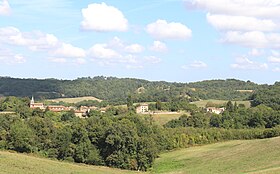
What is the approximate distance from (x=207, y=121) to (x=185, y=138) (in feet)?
103

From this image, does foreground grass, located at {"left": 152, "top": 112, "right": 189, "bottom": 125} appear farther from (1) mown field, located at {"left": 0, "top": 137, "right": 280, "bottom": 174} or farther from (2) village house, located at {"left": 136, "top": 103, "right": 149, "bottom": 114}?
(1) mown field, located at {"left": 0, "top": 137, "right": 280, "bottom": 174}

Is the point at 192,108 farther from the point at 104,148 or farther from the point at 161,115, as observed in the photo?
the point at 104,148

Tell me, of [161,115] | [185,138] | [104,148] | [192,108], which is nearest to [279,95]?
[192,108]

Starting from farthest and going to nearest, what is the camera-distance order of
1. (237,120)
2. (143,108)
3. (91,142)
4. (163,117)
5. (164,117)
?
(143,108)
(163,117)
(164,117)
(237,120)
(91,142)

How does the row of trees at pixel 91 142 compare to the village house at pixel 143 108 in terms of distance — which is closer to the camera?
the row of trees at pixel 91 142

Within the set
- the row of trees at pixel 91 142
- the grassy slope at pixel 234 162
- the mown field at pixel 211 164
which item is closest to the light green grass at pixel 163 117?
the row of trees at pixel 91 142

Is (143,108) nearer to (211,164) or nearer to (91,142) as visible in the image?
(91,142)

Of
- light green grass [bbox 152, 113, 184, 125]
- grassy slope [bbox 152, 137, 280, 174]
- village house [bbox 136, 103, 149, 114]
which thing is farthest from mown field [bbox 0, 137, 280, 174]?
village house [bbox 136, 103, 149, 114]

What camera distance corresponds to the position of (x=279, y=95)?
167 m

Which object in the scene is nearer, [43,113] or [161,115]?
[43,113]

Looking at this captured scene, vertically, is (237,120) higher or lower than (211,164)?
higher

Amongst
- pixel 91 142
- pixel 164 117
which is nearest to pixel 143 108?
pixel 164 117

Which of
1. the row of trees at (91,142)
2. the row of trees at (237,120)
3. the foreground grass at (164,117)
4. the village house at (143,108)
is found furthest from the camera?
the village house at (143,108)

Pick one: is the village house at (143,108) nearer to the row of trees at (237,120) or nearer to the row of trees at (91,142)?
the row of trees at (237,120)
